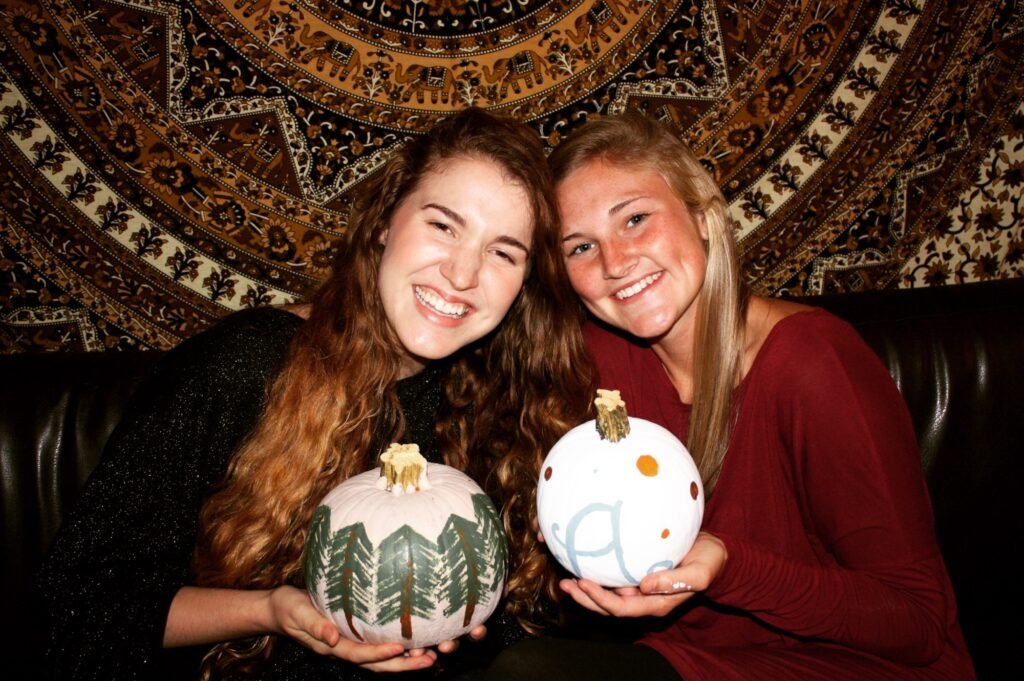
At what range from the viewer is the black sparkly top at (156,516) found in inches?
54.6

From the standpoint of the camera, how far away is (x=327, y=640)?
1185mm

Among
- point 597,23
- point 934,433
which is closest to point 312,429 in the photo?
point 597,23

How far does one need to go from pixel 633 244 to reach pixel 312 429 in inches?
34.5

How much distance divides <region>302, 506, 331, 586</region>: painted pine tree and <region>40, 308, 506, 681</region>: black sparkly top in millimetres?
437

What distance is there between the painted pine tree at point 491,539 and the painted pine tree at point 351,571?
0.20m

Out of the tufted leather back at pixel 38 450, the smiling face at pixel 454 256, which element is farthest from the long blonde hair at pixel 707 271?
the tufted leather back at pixel 38 450

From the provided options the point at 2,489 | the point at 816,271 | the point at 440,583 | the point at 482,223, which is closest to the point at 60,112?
the point at 2,489

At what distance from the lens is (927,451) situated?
7.00ft

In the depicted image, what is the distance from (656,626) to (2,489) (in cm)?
187

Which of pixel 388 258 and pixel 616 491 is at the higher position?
pixel 388 258

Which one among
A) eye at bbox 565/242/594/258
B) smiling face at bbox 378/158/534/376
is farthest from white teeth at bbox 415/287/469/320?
eye at bbox 565/242/594/258

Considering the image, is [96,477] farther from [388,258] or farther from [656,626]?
[656,626]

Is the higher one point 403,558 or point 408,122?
point 408,122

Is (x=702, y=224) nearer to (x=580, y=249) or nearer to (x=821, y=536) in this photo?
(x=580, y=249)
